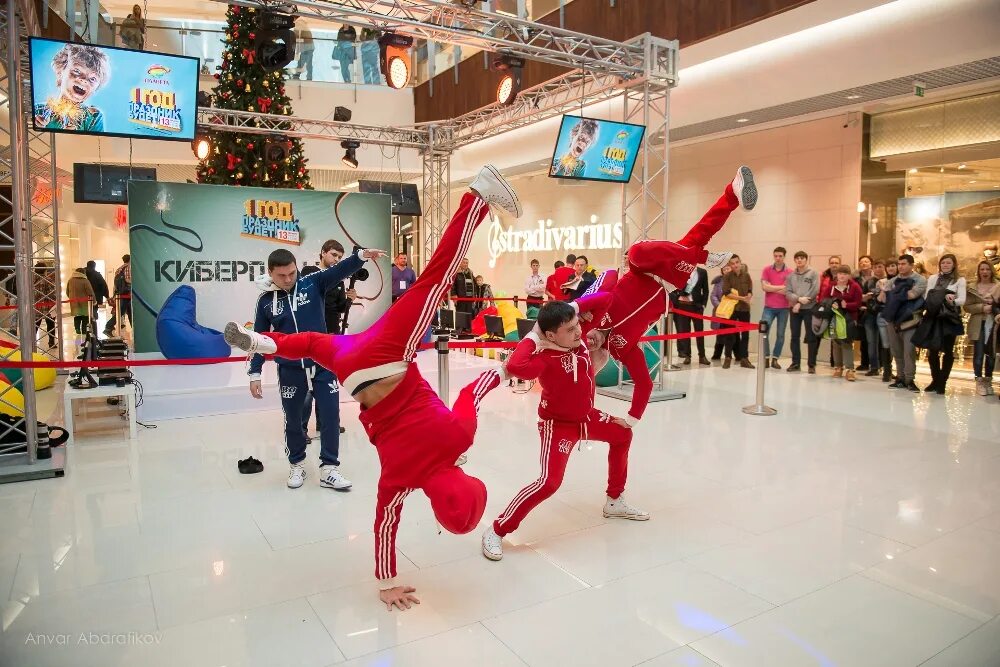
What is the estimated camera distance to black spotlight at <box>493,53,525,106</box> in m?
8.11

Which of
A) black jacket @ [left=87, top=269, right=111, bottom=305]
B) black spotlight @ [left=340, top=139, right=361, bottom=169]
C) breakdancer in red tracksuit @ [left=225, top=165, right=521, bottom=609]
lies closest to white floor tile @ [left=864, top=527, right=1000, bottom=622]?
breakdancer in red tracksuit @ [left=225, top=165, right=521, bottom=609]

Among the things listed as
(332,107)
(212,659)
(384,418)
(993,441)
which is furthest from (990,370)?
(332,107)

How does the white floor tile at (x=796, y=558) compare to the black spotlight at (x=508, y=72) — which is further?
the black spotlight at (x=508, y=72)

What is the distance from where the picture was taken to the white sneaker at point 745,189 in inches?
143

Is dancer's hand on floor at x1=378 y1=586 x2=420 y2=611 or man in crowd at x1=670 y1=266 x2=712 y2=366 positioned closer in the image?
dancer's hand on floor at x1=378 y1=586 x2=420 y2=611

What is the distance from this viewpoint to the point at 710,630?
2666 millimetres

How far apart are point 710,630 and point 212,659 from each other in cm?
188

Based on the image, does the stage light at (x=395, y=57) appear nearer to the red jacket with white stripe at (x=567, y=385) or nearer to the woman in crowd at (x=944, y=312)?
the red jacket with white stripe at (x=567, y=385)

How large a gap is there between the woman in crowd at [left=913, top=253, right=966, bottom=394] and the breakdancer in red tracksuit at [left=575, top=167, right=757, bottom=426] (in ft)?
16.6

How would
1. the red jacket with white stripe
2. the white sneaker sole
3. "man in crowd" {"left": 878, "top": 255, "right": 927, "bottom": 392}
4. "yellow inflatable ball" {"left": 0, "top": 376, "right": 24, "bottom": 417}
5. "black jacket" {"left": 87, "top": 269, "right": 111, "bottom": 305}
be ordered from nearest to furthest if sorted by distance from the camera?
1. the red jacket with white stripe
2. the white sneaker sole
3. "yellow inflatable ball" {"left": 0, "top": 376, "right": 24, "bottom": 417}
4. "man in crowd" {"left": 878, "top": 255, "right": 927, "bottom": 392}
5. "black jacket" {"left": 87, "top": 269, "right": 111, "bottom": 305}

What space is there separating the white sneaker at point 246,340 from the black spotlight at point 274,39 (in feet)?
16.5

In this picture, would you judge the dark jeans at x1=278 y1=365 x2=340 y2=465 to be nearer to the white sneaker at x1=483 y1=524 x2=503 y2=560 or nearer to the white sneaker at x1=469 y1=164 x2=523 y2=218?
the white sneaker at x1=483 y1=524 x2=503 y2=560

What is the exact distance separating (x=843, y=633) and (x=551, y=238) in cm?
1374

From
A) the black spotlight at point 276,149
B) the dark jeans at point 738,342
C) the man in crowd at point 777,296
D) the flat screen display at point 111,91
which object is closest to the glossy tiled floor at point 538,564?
the flat screen display at point 111,91
